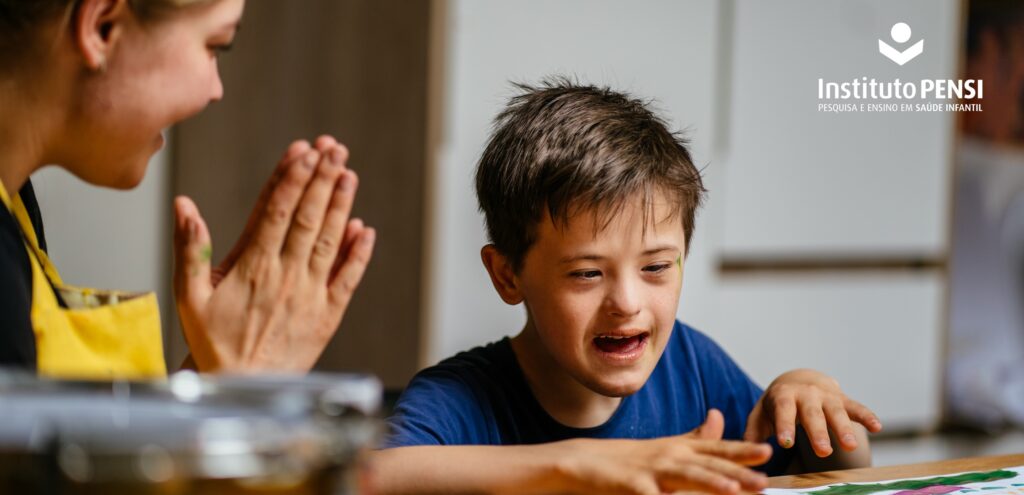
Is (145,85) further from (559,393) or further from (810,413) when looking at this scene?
(810,413)

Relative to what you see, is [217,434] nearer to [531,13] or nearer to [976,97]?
[531,13]

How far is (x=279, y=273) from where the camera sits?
76cm

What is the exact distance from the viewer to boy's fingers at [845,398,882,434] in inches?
34.6

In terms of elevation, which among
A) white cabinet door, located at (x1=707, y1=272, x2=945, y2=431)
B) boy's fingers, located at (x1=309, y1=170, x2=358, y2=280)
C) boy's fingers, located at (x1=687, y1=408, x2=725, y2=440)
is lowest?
white cabinet door, located at (x1=707, y1=272, x2=945, y2=431)

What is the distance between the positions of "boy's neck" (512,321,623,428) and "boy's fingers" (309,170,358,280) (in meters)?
0.28

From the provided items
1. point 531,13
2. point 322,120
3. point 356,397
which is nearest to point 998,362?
point 531,13

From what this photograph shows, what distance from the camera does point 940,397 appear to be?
103 inches

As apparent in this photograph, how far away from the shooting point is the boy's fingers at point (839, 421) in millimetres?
876

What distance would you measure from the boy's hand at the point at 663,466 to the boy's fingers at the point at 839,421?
0.93 ft

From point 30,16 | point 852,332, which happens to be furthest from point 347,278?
point 852,332

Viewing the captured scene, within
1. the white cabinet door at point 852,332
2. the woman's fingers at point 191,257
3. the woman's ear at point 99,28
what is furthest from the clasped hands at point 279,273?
the white cabinet door at point 852,332

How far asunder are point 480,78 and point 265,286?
1190 mm

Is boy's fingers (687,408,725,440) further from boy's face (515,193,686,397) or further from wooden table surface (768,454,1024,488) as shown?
boy's face (515,193,686,397)

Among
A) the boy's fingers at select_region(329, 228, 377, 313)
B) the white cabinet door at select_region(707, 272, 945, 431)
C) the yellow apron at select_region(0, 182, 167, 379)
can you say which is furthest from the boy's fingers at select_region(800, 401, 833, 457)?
the white cabinet door at select_region(707, 272, 945, 431)
